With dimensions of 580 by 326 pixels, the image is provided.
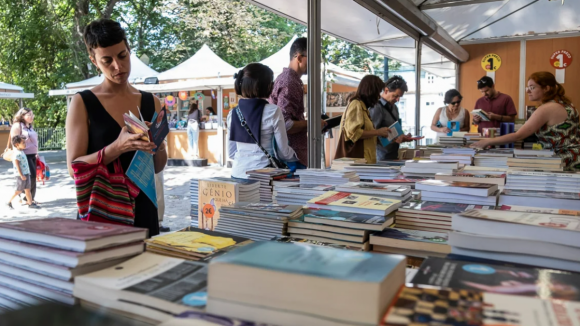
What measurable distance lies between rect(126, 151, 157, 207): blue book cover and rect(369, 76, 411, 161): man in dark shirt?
2.70 meters

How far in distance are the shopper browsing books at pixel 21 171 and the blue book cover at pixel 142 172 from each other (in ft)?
17.8

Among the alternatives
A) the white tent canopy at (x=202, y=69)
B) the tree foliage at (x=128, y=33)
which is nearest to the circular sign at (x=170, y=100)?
the white tent canopy at (x=202, y=69)

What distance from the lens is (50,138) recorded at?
15.0m

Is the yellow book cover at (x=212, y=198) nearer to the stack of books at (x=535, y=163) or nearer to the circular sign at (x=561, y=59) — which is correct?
the stack of books at (x=535, y=163)

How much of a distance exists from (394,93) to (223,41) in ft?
54.4

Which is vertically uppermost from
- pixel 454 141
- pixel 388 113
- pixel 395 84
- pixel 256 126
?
pixel 395 84

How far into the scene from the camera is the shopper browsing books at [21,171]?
6.04m

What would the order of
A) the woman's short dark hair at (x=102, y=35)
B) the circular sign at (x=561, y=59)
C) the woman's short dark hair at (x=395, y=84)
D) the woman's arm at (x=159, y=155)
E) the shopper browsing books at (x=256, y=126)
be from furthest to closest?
the circular sign at (x=561, y=59) → the woman's short dark hair at (x=395, y=84) → the shopper browsing books at (x=256, y=126) → the woman's arm at (x=159, y=155) → the woman's short dark hair at (x=102, y=35)

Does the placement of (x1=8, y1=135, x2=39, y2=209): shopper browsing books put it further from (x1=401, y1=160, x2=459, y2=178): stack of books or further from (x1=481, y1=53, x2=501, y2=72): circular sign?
(x1=481, y1=53, x2=501, y2=72): circular sign

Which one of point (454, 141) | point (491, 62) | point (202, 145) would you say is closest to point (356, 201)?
point (454, 141)

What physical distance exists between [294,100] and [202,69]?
8.59 m

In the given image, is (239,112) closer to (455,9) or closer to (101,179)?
(101,179)

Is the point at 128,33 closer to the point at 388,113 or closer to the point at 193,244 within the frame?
the point at 388,113

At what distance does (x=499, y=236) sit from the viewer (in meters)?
0.80
